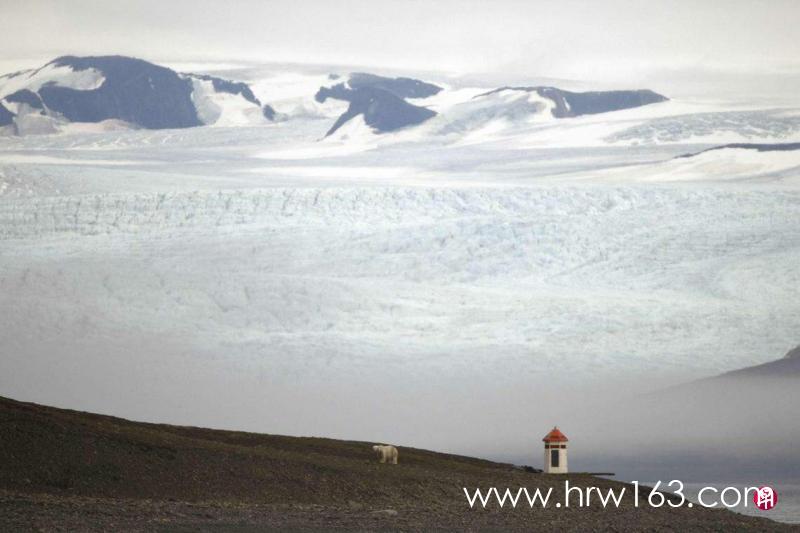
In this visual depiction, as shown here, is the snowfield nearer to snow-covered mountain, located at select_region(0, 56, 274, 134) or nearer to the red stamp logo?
snow-covered mountain, located at select_region(0, 56, 274, 134)

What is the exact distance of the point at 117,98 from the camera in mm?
32562

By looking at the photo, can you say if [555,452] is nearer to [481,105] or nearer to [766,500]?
[766,500]

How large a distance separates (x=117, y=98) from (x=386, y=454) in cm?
1932

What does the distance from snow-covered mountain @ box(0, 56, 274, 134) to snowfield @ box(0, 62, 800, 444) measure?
1926mm

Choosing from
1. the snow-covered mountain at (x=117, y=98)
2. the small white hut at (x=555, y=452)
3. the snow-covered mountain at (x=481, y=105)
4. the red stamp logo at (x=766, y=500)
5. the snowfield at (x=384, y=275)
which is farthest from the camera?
the snow-covered mountain at (x=481, y=105)

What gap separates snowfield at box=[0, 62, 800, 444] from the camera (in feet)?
73.3

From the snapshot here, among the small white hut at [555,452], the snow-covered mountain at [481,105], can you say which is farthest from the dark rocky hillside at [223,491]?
the snow-covered mountain at [481,105]

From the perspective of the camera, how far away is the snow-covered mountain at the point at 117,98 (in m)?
30.8

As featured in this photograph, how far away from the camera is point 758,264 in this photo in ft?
80.0

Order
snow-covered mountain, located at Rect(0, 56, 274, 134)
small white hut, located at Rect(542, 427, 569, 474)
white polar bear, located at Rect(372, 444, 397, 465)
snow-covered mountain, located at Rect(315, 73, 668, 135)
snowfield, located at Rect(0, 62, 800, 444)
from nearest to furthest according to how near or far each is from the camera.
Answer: white polar bear, located at Rect(372, 444, 397, 465), small white hut, located at Rect(542, 427, 569, 474), snowfield, located at Rect(0, 62, 800, 444), snow-covered mountain, located at Rect(0, 56, 274, 134), snow-covered mountain, located at Rect(315, 73, 668, 135)

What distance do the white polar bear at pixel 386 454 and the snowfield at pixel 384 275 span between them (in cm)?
626


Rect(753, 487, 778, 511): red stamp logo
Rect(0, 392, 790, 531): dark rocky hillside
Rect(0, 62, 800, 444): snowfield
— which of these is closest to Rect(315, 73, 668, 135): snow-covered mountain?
Rect(0, 62, 800, 444): snowfield

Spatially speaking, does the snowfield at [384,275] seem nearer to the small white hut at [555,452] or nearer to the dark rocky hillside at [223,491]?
the small white hut at [555,452]

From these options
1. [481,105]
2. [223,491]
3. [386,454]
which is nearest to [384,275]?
[481,105]
